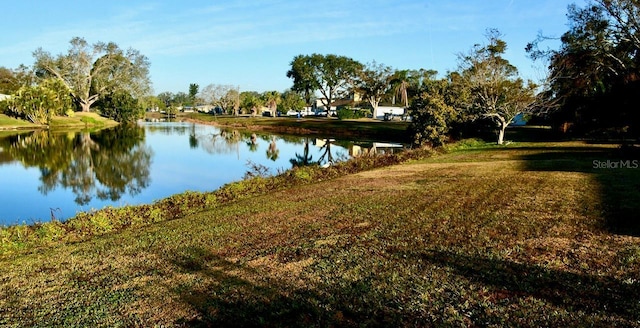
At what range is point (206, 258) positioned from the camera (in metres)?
7.35

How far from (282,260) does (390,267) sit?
6.03ft

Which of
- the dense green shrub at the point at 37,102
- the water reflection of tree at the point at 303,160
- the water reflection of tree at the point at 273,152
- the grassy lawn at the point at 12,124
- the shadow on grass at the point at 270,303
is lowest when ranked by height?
the water reflection of tree at the point at 303,160

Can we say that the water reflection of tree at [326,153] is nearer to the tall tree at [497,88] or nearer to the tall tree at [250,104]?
the tall tree at [497,88]

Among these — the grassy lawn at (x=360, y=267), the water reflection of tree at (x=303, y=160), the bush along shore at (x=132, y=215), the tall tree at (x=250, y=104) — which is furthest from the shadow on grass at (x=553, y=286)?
the tall tree at (x=250, y=104)

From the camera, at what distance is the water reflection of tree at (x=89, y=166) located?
57.9 ft

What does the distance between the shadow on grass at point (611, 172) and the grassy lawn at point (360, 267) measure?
0.29ft

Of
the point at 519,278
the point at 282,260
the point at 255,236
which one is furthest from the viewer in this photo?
the point at 255,236

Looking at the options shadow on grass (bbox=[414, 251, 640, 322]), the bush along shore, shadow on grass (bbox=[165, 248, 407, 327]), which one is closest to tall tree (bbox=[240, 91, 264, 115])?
the bush along shore

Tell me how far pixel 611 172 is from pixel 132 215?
1624 cm

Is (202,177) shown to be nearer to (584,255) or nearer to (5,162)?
(5,162)

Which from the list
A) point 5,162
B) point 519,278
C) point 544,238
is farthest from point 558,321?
point 5,162

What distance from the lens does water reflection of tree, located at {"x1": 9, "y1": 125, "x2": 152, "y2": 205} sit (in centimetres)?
1766

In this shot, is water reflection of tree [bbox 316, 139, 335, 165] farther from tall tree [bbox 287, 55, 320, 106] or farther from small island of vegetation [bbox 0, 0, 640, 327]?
tall tree [bbox 287, 55, 320, 106]

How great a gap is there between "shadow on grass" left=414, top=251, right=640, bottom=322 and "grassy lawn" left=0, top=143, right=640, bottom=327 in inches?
0.9
